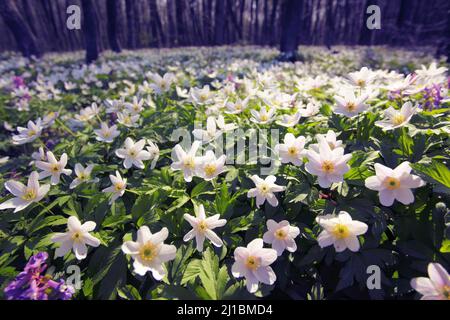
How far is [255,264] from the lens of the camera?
61.1 inches

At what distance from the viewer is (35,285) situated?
56.4 inches

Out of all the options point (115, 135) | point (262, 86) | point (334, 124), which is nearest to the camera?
point (334, 124)

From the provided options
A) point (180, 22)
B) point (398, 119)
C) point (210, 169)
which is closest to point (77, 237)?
point (210, 169)

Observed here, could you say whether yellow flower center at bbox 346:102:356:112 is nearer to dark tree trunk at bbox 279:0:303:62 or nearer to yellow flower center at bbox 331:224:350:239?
yellow flower center at bbox 331:224:350:239

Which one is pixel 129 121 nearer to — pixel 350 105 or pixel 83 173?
pixel 83 173

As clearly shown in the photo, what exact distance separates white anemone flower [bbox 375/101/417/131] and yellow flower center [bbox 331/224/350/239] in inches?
30.6

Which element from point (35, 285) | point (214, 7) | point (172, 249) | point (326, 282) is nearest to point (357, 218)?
point (326, 282)

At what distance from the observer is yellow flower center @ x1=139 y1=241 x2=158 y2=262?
5.09 ft

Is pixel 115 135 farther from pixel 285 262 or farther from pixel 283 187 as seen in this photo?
pixel 285 262

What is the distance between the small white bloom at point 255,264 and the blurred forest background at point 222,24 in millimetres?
15397

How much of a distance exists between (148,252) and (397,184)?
1.23 meters

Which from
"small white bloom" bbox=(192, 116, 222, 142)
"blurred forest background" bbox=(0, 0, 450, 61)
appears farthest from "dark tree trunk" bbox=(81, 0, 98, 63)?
"small white bloom" bbox=(192, 116, 222, 142)

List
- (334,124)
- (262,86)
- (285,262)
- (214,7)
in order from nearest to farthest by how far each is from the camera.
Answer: (285,262) < (334,124) < (262,86) < (214,7)
